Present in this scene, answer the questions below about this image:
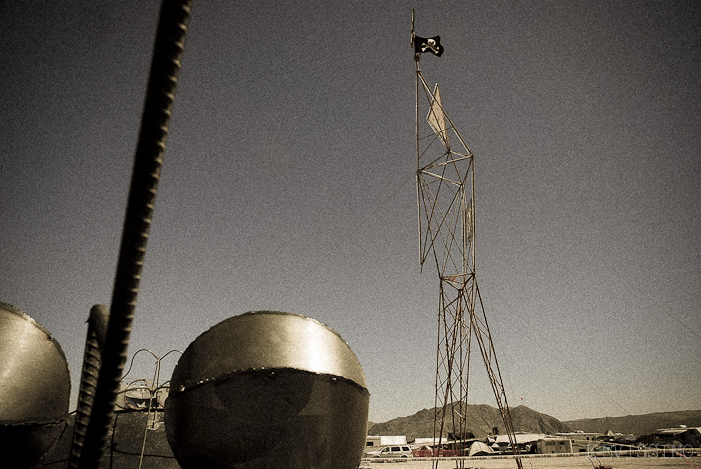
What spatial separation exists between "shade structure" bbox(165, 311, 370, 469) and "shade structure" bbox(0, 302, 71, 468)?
4.11 feet

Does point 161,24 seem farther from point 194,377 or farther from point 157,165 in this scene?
point 194,377

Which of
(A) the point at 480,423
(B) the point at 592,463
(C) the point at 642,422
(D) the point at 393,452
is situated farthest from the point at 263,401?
(C) the point at 642,422

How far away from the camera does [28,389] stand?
356cm

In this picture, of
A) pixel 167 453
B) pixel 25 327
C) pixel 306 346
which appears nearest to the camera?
pixel 306 346

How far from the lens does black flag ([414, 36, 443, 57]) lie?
2083 centimetres

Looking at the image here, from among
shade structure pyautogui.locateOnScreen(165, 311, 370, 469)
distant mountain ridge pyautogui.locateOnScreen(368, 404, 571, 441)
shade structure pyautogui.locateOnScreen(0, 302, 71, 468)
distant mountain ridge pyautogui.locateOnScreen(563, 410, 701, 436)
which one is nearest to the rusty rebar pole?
shade structure pyautogui.locateOnScreen(165, 311, 370, 469)

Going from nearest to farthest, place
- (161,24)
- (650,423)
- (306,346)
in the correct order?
(161,24), (306,346), (650,423)

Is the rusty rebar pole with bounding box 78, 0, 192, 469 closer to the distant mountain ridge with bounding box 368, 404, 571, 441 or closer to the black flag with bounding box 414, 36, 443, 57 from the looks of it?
the black flag with bounding box 414, 36, 443, 57

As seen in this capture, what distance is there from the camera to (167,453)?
6.01 meters

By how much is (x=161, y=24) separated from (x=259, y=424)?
2947 millimetres

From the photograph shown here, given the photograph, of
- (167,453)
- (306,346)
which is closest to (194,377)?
(306,346)

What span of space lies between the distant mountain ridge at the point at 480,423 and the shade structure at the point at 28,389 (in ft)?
342

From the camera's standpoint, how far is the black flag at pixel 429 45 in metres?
20.8

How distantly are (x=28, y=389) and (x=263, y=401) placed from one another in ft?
7.56
